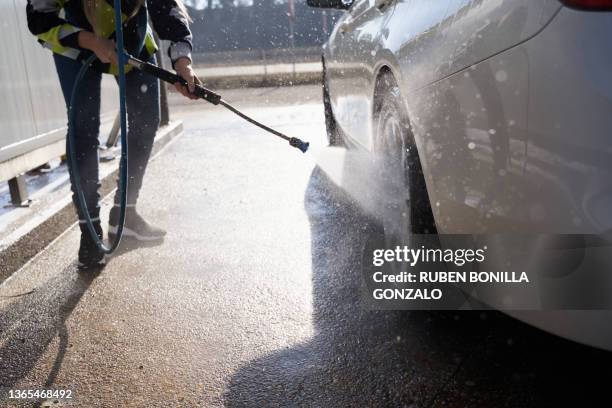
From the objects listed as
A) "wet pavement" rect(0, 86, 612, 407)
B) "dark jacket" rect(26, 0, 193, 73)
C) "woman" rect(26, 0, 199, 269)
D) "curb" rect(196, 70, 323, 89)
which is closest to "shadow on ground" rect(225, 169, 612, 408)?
"wet pavement" rect(0, 86, 612, 407)

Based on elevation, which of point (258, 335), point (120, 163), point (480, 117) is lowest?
point (258, 335)

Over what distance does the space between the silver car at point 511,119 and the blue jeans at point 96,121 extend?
1.58m

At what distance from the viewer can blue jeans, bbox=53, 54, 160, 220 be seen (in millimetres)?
3029

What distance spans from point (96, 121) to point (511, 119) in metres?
2.27

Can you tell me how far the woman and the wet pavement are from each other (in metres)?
0.34

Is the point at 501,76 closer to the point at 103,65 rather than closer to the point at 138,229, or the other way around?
the point at 103,65

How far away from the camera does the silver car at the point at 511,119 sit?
133cm

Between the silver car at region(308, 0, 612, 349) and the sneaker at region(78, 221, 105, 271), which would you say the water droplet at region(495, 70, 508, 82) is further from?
the sneaker at region(78, 221, 105, 271)

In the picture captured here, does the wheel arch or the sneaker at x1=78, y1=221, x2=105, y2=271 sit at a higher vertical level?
the wheel arch

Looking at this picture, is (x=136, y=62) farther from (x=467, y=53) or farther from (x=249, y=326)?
(x=467, y=53)

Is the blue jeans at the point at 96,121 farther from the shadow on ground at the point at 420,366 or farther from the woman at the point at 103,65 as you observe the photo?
the shadow on ground at the point at 420,366

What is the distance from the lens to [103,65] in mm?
3057

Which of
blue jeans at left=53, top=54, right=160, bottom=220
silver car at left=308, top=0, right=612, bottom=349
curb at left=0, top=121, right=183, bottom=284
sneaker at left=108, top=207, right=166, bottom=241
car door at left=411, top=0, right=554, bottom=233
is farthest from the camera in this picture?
sneaker at left=108, top=207, right=166, bottom=241

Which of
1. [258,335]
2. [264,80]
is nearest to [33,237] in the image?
[258,335]
